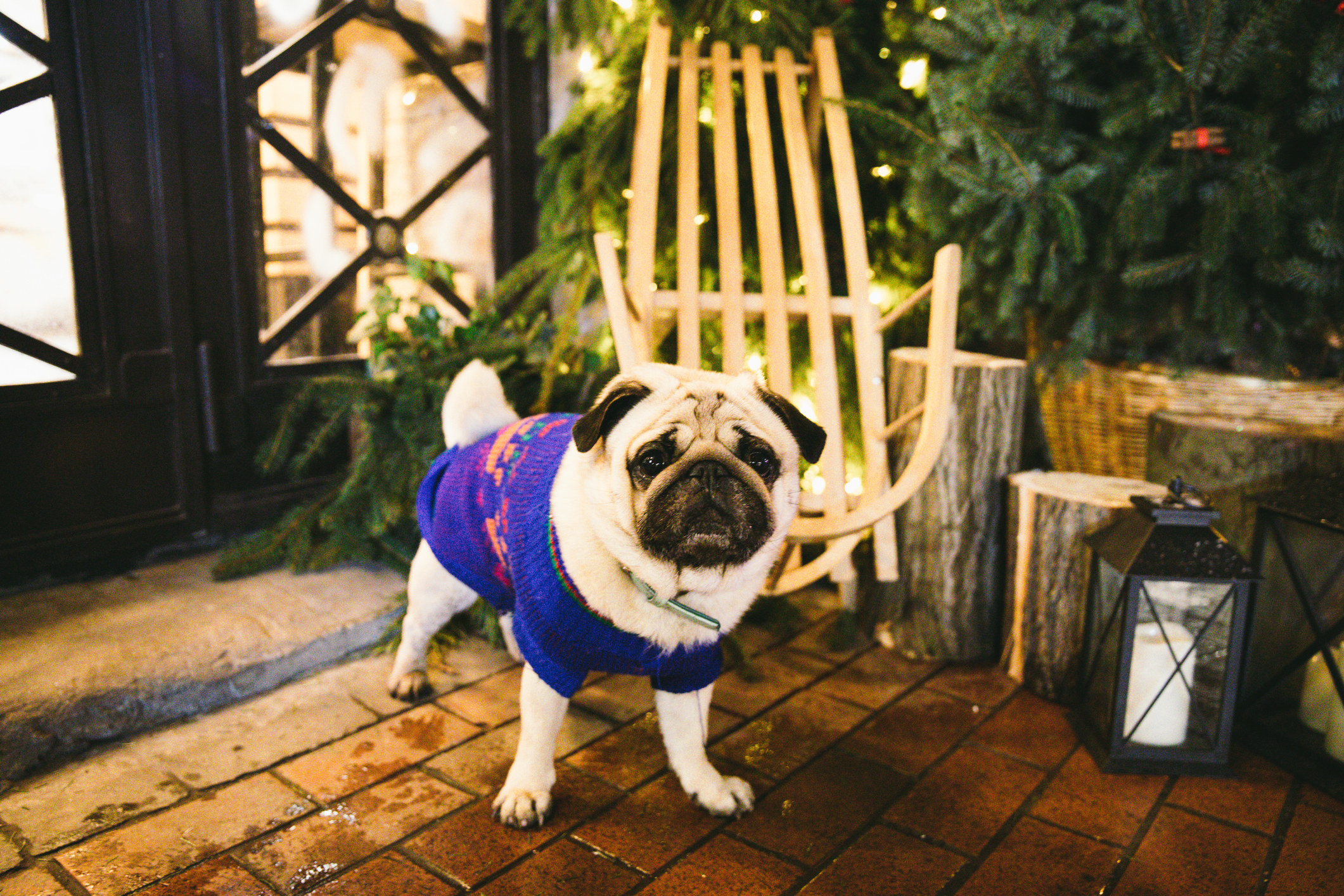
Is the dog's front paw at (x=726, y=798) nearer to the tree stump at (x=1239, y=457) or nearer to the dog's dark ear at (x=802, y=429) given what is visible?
the dog's dark ear at (x=802, y=429)

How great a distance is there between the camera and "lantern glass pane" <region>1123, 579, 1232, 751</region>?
6.46 feet

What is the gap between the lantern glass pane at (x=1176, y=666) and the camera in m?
1.97

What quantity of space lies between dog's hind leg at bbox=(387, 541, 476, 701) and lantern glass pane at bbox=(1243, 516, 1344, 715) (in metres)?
1.86

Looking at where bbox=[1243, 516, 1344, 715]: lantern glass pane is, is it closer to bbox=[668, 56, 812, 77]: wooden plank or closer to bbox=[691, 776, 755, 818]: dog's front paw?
bbox=[691, 776, 755, 818]: dog's front paw

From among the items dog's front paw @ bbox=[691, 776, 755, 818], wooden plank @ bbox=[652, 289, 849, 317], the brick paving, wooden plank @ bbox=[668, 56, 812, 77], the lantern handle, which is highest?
wooden plank @ bbox=[668, 56, 812, 77]

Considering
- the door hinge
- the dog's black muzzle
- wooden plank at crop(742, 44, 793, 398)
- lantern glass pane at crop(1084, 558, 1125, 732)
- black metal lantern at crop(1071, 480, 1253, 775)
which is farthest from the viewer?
the door hinge

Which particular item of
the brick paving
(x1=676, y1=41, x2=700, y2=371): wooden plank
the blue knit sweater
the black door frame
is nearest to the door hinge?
the black door frame

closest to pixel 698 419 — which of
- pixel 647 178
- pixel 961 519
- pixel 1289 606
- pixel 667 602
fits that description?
pixel 667 602

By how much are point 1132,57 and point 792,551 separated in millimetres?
1870

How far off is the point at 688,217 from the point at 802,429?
1.10 m

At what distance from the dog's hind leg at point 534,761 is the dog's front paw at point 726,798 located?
32 centimetres

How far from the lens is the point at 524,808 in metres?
1.72

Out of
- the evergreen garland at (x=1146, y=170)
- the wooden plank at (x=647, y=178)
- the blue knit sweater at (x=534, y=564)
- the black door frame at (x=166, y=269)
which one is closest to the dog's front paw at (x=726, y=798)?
the blue knit sweater at (x=534, y=564)

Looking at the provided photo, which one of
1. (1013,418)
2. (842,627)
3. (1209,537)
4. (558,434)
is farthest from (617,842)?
(1013,418)
